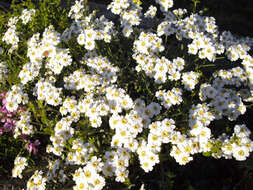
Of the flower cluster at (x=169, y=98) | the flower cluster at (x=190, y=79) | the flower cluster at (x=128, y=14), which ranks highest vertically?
the flower cluster at (x=128, y=14)

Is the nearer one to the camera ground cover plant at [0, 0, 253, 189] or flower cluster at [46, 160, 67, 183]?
ground cover plant at [0, 0, 253, 189]

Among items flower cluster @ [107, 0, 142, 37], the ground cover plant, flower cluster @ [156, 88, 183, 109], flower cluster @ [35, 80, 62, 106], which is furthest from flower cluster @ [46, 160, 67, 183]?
flower cluster @ [107, 0, 142, 37]

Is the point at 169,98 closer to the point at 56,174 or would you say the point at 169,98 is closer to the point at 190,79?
the point at 190,79

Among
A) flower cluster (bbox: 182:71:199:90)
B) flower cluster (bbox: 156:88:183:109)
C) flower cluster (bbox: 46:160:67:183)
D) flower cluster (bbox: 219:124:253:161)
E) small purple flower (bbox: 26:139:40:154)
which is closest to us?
flower cluster (bbox: 219:124:253:161)

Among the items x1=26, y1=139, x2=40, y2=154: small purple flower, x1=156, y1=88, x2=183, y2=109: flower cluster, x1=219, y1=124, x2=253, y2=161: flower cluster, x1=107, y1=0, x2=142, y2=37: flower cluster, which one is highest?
x1=107, y1=0, x2=142, y2=37: flower cluster

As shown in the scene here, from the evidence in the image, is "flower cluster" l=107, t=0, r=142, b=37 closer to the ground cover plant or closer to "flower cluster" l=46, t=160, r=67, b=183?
the ground cover plant

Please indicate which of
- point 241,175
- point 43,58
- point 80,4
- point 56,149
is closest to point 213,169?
point 241,175

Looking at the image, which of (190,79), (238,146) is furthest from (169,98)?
(238,146)

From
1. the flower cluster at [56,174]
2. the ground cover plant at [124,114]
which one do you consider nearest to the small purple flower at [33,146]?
the ground cover plant at [124,114]

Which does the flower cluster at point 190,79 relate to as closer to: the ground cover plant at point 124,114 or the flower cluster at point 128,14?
the ground cover plant at point 124,114
